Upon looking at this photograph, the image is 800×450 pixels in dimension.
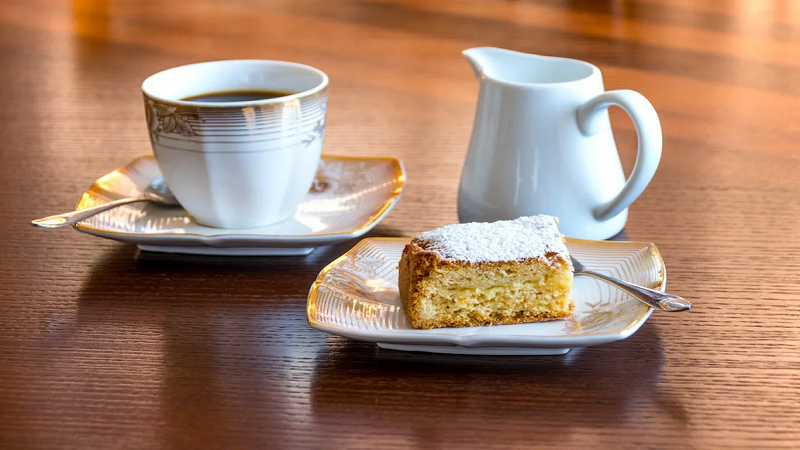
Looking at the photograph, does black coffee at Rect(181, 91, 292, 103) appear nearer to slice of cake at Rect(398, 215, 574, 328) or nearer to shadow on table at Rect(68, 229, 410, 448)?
shadow on table at Rect(68, 229, 410, 448)

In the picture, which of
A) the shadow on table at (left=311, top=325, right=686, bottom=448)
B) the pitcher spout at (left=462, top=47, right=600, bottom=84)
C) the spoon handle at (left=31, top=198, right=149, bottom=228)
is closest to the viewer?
the shadow on table at (left=311, top=325, right=686, bottom=448)

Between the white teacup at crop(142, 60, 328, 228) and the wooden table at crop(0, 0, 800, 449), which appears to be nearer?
the wooden table at crop(0, 0, 800, 449)

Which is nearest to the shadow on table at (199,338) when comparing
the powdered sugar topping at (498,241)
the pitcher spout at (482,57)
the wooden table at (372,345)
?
the wooden table at (372,345)

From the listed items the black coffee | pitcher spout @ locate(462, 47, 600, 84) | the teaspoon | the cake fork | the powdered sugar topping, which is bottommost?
the teaspoon

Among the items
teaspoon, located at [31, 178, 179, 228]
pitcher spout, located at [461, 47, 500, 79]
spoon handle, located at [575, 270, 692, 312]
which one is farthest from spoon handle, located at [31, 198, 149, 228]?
spoon handle, located at [575, 270, 692, 312]

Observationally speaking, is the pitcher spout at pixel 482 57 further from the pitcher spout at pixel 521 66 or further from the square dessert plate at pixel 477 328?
the square dessert plate at pixel 477 328

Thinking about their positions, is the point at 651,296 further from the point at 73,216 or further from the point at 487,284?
the point at 73,216

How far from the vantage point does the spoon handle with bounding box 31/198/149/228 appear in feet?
2.56

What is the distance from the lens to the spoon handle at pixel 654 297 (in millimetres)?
641

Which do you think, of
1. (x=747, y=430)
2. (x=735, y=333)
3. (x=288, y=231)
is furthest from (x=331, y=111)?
(x=747, y=430)

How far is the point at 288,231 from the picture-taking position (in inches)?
33.9

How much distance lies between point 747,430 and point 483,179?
38 cm

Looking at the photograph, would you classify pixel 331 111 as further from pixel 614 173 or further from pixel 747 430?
A: pixel 747 430

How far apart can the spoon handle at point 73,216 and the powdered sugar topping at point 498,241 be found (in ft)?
1.14
